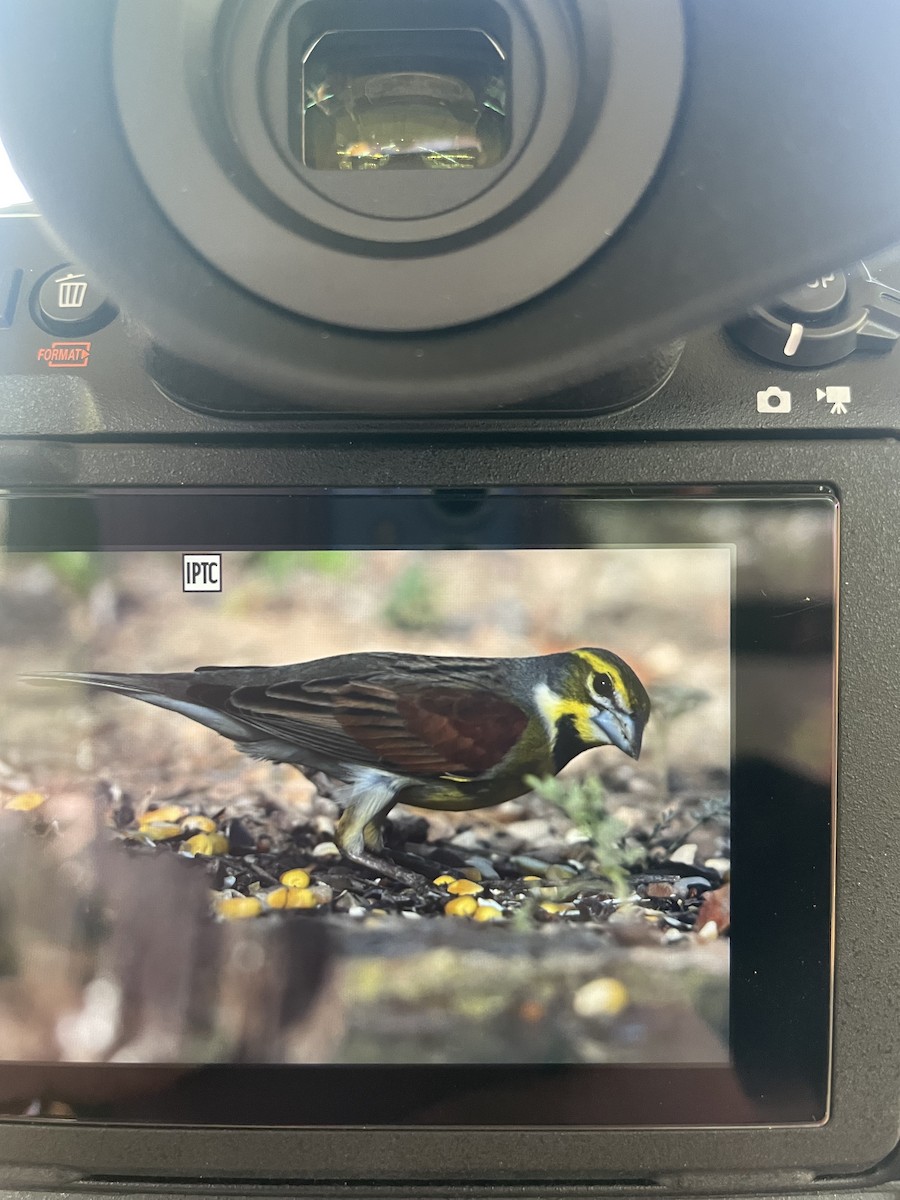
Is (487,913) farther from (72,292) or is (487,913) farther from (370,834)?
(72,292)

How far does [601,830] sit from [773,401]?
19 cm

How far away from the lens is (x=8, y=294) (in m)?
0.39

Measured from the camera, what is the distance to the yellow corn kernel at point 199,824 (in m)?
0.38

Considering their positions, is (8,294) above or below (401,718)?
above

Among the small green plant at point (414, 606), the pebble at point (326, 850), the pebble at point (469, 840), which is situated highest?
the small green plant at point (414, 606)

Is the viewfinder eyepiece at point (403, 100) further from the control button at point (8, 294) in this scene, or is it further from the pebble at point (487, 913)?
the pebble at point (487, 913)

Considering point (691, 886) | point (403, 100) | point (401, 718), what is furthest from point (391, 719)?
point (403, 100)

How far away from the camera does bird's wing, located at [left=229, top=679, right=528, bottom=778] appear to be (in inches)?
14.9

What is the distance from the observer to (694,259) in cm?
31

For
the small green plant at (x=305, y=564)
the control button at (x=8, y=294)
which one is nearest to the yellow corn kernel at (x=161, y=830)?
the small green plant at (x=305, y=564)

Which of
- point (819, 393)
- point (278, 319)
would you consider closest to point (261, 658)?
point (278, 319)

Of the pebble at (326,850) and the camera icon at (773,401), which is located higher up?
the camera icon at (773,401)

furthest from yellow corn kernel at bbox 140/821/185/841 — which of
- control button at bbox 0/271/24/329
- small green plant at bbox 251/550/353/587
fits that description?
control button at bbox 0/271/24/329

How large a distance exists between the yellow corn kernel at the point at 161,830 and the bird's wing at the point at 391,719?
53 mm
